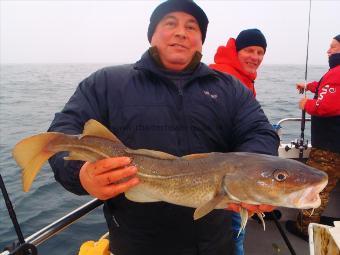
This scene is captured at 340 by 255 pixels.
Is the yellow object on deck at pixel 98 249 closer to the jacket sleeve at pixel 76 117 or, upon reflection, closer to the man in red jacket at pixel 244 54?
the jacket sleeve at pixel 76 117

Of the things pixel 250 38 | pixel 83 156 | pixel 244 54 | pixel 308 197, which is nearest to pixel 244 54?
pixel 244 54

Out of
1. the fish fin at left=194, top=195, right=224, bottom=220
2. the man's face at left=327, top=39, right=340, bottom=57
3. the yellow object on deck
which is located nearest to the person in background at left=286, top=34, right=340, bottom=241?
the man's face at left=327, top=39, right=340, bottom=57

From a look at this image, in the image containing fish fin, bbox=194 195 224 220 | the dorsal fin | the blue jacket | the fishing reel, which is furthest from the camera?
the fishing reel

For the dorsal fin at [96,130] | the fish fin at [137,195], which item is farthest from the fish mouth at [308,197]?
the dorsal fin at [96,130]

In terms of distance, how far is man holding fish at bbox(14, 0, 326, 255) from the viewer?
2480 mm

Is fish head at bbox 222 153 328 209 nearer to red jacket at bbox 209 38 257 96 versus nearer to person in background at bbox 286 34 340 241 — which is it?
red jacket at bbox 209 38 257 96

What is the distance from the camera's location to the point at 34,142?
244 centimetres

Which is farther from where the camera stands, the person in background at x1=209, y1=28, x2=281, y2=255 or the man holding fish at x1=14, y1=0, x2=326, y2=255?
the person in background at x1=209, y1=28, x2=281, y2=255

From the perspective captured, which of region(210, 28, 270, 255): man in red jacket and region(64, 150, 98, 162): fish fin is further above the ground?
region(210, 28, 270, 255): man in red jacket

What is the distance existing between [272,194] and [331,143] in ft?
12.8

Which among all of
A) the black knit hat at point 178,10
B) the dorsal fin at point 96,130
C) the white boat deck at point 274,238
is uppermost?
the black knit hat at point 178,10

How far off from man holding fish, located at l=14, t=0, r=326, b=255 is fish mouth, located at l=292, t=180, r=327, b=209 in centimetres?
2

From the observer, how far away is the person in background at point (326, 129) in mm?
5535

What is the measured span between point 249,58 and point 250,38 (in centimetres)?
28
